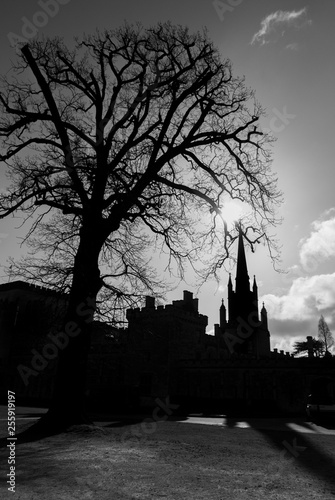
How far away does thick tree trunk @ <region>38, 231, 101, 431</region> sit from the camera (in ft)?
35.2

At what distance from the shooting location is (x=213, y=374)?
135 feet

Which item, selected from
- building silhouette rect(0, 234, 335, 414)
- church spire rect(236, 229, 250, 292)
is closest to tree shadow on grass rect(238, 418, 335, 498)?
building silhouette rect(0, 234, 335, 414)

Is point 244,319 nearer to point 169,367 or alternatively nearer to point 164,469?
point 169,367

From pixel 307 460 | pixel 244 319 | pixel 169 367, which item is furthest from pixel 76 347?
pixel 244 319

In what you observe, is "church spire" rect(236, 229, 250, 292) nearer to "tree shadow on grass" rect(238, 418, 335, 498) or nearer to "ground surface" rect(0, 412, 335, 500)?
"tree shadow on grass" rect(238, 418, 335, 498)

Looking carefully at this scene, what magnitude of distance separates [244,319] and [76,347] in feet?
207

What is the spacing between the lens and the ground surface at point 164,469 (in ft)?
15.8

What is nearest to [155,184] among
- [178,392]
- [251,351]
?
[178,392]

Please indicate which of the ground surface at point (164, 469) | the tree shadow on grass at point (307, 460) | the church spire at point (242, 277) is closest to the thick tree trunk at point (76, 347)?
the ground surface at point (164, 469)

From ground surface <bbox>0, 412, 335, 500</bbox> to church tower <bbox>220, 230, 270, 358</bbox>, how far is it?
175ft

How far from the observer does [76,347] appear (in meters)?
11.4

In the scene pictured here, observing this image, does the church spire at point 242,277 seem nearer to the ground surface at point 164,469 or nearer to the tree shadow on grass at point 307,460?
the tree shadow on grass at point 307,460

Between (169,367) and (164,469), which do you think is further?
(169,367)

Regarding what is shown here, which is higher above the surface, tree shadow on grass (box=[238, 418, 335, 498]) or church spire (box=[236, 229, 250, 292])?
church spire (box=[236, 229, 250, 292])
